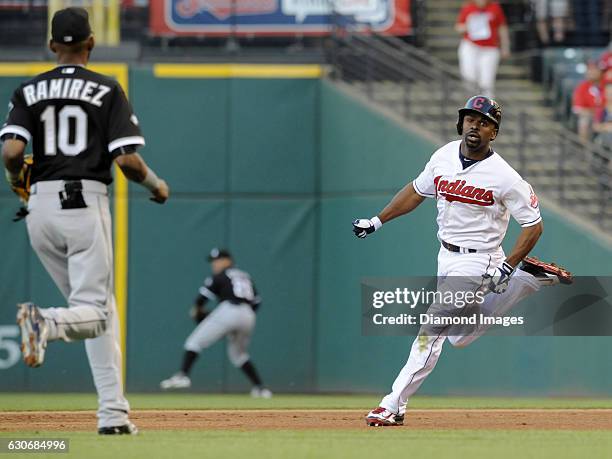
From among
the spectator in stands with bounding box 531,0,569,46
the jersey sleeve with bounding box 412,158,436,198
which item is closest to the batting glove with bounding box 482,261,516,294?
the jersey sleeve with bounding box 412,158,436,198

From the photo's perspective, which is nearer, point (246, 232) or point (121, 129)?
point (121, 129)

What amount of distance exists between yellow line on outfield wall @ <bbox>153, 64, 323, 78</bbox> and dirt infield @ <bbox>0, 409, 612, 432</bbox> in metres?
6.23

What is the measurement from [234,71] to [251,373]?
377 cm

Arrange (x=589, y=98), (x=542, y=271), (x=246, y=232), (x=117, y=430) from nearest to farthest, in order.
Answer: (x=117, y=430)
(x=542, y=271)
(x=589, y=98)
(x=246, y=232)

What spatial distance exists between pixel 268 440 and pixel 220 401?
5942 millimetres

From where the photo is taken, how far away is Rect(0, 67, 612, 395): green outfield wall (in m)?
16.2

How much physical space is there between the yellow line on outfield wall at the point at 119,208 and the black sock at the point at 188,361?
1.00 metres

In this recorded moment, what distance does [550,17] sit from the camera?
17.9 meters

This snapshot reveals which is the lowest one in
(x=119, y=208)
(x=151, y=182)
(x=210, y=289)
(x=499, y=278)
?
(x=210, y=289)

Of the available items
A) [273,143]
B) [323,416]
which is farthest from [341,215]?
[323,416]

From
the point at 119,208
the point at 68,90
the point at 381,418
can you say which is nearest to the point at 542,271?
the point at 381,418

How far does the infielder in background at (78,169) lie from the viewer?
289 inches

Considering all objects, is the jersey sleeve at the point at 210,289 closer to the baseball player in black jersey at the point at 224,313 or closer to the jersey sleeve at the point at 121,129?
the baseball player in black jersey at the point at 224,313

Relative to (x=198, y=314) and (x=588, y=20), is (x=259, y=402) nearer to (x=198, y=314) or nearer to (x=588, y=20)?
(x=198, y=314)
